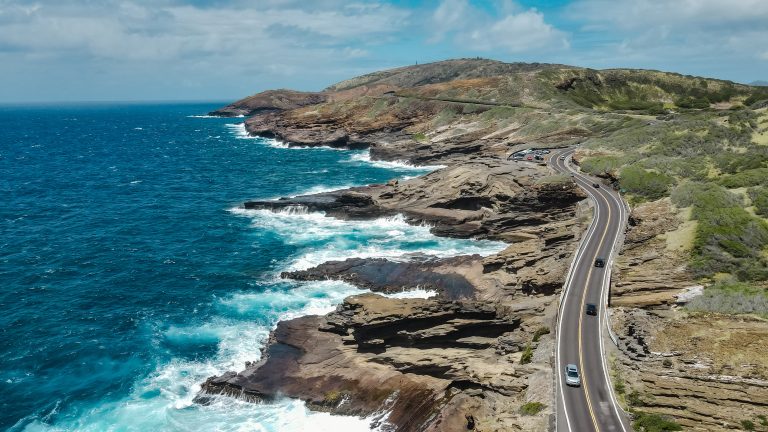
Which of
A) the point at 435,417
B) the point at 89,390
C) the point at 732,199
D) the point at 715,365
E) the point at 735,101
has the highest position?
the point at 735,101

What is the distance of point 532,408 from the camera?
30656mm

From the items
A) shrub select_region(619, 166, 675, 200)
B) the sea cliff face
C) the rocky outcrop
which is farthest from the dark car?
shrub select_region(619, 166, 675, 200)

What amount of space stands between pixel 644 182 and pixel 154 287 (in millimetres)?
66157

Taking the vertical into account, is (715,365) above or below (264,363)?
above

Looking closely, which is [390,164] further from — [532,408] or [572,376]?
[532,408]

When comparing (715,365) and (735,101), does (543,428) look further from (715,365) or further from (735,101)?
(735,101)

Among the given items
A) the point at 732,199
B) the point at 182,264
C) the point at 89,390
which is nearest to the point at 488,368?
the point at 89,390

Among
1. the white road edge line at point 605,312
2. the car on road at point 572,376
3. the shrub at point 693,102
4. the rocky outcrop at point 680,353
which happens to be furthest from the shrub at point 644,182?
the shrub at point 693,102

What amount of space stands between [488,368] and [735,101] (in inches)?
6801

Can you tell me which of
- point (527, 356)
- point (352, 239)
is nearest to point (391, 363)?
point (527, 356)

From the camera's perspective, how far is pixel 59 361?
145 ft

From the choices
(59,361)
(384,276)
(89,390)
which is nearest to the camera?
(89,390)

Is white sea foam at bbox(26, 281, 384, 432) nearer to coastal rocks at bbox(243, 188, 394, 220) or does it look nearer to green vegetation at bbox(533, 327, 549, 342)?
green vegetation at bbox(533, 327, 549, 342)

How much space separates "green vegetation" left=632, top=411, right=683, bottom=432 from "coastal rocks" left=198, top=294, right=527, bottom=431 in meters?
7.23
